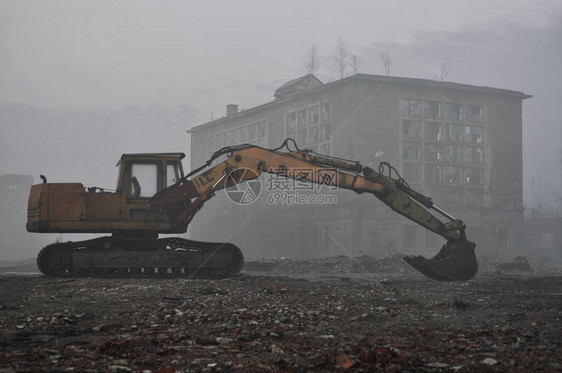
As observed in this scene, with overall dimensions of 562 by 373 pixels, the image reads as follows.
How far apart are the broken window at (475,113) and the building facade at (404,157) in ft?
0.21

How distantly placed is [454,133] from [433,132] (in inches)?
60.9

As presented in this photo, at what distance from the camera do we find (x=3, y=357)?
222 inches

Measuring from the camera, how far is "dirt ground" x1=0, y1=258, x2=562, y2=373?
18.2 ft

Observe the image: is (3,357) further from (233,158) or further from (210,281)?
(233,158)

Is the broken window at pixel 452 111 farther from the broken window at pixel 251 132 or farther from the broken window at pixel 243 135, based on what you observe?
the broken window at pixel 243 135

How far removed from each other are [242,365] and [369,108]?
31432 mm

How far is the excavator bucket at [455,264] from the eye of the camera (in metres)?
14.2

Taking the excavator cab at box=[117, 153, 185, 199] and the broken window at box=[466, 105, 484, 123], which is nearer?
the excavator cab at box=[117, 153, 185, 199]

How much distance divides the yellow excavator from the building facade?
19788mm

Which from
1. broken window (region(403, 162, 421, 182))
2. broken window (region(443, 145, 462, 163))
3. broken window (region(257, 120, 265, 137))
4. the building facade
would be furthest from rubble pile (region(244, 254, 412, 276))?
broken window (region(257, 120, 265, 137))

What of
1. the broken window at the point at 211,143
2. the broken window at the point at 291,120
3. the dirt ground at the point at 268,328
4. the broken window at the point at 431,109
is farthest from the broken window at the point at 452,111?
the dirt ground at the point at 268,328

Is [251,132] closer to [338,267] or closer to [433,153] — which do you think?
[433,153]

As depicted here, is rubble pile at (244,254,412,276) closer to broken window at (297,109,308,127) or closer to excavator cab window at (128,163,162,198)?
excavator cab window at (128,163,162,198)

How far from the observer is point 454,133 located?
37.9 metres
